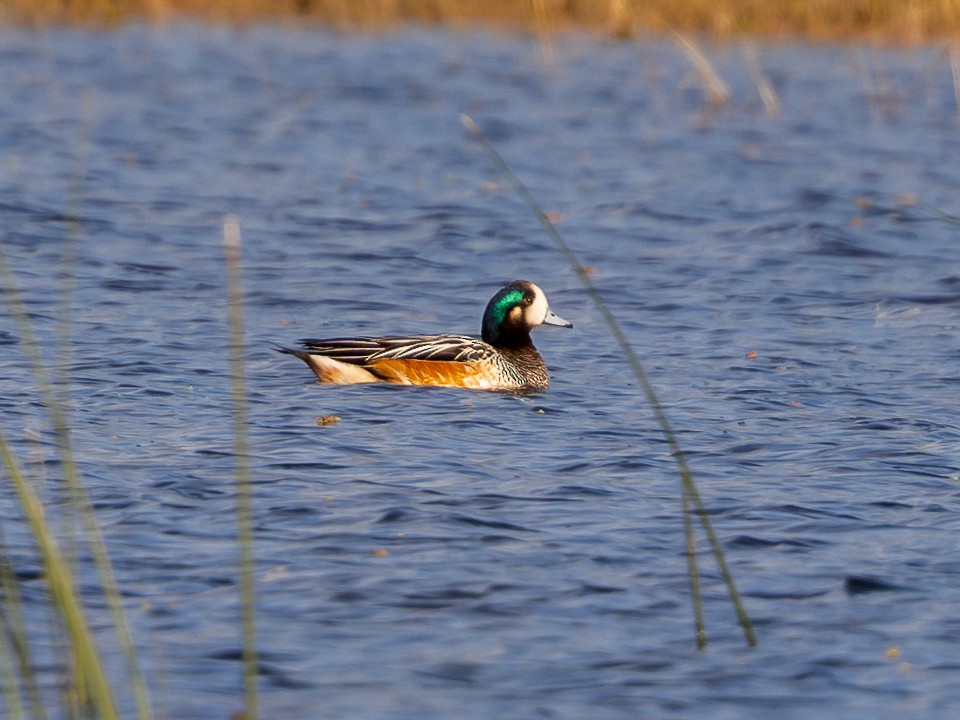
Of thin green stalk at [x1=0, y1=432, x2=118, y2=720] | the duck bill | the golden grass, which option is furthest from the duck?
the golden grass

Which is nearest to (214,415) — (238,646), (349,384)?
(349,384)

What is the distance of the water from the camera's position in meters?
5.43

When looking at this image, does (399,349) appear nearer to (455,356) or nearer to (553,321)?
(455,356)

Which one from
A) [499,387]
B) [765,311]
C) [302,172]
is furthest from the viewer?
[302,172]

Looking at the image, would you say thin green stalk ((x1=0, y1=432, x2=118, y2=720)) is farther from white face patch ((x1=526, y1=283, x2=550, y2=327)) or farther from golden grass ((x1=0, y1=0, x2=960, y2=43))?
golden grass ((x1=0, y1=0, x2=960, y2=43))

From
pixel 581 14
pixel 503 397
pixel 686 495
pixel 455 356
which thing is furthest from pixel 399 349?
pixel 581 14

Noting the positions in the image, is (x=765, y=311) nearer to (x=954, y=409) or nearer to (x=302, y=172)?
(x=954, y=409)

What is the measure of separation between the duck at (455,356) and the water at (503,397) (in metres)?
0.18

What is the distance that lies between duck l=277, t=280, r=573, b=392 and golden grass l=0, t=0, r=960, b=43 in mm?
12904

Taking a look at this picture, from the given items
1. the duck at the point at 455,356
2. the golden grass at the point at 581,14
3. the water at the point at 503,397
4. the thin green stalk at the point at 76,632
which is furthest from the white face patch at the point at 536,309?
the golden grass at the point at 581,14

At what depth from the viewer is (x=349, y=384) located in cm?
931

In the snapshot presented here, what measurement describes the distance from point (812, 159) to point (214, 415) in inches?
424

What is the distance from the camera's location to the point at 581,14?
2473 cm

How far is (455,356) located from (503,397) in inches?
14.5
